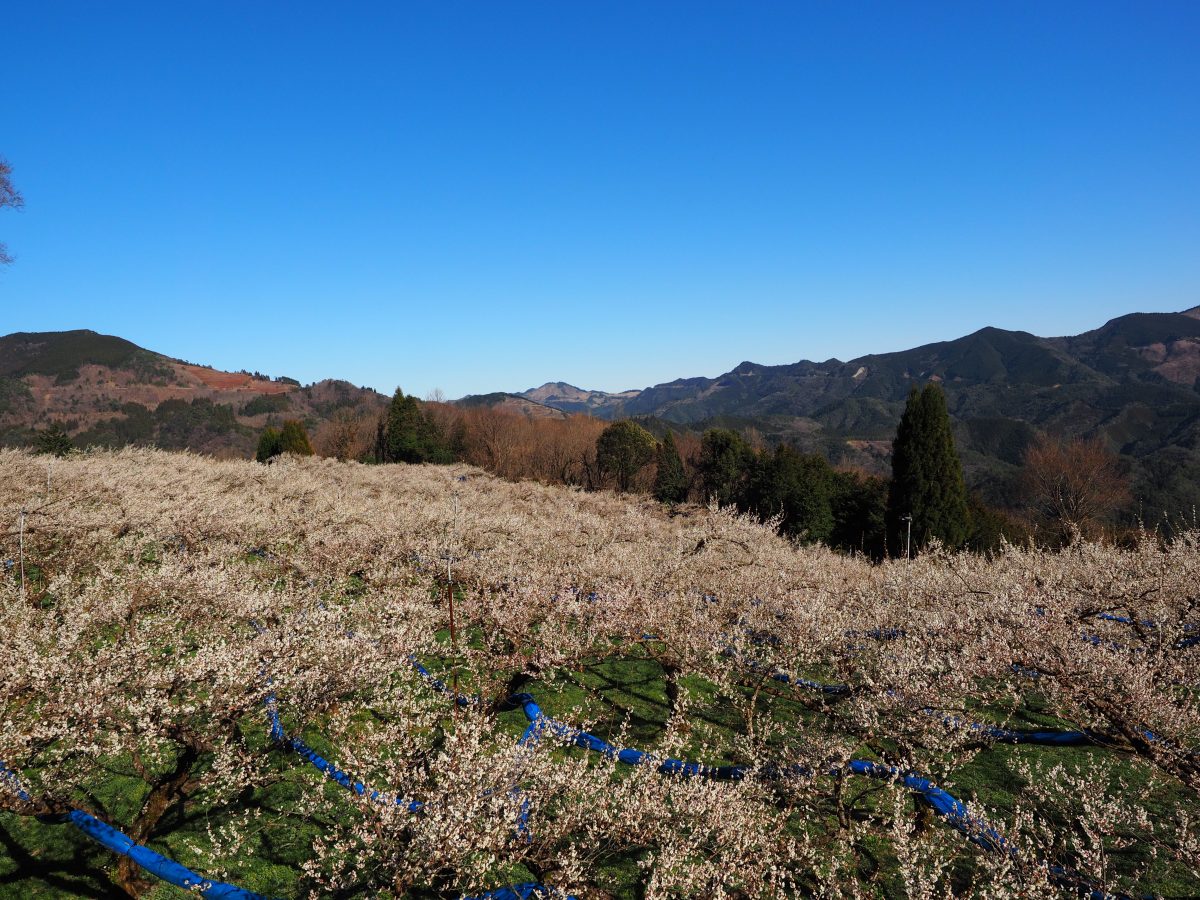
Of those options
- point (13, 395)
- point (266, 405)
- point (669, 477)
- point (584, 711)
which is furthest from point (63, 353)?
point (584, 711)

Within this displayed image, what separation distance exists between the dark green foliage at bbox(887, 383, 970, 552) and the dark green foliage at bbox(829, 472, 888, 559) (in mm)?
1813

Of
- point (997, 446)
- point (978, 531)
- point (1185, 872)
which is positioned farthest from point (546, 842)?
point (997, 446)

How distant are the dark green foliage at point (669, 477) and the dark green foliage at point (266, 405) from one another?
9828 centimetres

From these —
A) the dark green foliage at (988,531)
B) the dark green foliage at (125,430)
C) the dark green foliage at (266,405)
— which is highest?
the dark green foliage at (266,405)

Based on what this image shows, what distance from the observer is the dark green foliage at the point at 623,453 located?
4681 centimetres

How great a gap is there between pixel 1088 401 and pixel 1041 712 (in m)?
168

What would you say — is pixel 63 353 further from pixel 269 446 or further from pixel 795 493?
pixel 795 493

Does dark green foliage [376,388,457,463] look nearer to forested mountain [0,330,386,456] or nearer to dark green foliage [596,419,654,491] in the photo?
dark green foliage [596,419,654,491]

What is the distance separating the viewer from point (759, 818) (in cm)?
594

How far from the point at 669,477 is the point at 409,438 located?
72.2 feet

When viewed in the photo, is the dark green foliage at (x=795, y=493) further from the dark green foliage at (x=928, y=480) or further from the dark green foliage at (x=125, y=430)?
the dark green foliage at (x=125, y=430)

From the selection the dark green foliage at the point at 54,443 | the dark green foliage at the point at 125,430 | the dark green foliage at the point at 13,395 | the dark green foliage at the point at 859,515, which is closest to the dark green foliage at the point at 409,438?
the dark green foliage at the point at 54,443

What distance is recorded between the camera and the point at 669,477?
45000mm

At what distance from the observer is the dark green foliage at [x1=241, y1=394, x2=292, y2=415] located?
117 meters
